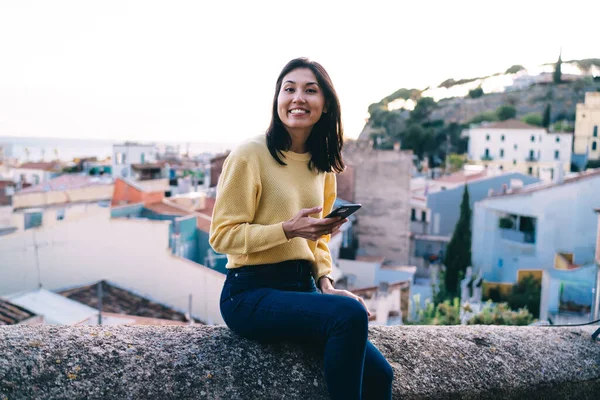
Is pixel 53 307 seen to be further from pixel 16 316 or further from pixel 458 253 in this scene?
pixel 458 253

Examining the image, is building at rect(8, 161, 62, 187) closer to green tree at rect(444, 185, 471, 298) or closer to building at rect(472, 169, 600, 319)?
green tree at rect(444, 185, 471, 298)

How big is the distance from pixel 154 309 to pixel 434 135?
1953 inches

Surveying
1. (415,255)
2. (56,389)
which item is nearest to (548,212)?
(415,255)

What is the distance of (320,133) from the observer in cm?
264

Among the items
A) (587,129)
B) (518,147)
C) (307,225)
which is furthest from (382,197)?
(587,129)

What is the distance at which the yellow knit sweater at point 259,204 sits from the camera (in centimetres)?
225

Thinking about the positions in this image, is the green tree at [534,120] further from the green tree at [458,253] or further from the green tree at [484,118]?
the green tree at [458,253]

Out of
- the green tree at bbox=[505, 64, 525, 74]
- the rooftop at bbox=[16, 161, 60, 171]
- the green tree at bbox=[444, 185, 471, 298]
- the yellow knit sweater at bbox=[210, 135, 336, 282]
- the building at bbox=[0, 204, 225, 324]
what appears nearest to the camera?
the yellow knit sweater at bbox=[210, 135, 336, 282]

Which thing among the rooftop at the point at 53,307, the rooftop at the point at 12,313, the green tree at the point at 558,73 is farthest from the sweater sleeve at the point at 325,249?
the green tree at the point at 558,73

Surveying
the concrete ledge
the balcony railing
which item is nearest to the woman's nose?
the concrete ledge

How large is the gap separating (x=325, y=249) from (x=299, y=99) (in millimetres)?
704

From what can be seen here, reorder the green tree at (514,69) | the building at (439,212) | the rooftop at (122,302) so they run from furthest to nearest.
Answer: the green tree at (514,69) < the building at (439,212) < the rooftop at (122,302)

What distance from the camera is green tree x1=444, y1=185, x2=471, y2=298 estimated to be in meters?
21.1

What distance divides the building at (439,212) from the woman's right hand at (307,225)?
84.5 feet
